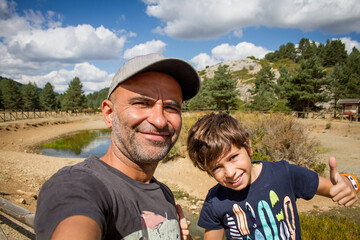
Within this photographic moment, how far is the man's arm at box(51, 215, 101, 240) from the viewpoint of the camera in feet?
2.49

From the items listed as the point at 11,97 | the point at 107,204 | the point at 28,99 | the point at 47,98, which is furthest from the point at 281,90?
the point at 11,97

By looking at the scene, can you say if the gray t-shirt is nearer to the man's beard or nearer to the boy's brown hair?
the man's beard

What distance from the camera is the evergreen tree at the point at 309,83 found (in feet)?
99.7

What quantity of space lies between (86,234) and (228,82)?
37.0m

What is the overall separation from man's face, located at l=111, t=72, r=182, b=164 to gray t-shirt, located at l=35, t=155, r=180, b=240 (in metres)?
0.17

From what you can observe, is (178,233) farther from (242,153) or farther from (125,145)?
(242,153)

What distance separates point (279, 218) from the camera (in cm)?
183

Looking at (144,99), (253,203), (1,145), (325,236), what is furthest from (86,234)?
(1,145)

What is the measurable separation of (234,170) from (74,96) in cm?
6375

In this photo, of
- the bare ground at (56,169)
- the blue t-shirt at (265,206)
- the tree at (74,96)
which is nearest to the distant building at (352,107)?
the bare ground at (56,169)

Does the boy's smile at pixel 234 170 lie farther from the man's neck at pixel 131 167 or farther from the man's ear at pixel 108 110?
the man's ear at pixel 108 110

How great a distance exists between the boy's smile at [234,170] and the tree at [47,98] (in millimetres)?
70317

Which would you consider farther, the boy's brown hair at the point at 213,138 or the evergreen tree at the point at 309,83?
the evergreen tree at the point at 309,83

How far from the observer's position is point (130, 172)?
1.33 m
